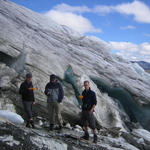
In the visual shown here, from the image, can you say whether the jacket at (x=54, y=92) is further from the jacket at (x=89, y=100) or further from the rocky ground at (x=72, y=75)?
the rocky ground at (x=72, y=75)

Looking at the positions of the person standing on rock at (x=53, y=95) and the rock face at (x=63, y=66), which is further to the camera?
the rock face at (x=63, y=66)

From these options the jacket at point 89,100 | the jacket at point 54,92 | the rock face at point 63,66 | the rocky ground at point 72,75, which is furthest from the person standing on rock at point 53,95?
the rock face at point 63,66

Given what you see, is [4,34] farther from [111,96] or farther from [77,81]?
[111,96]

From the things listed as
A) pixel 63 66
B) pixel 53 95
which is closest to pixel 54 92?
pixel 53 95

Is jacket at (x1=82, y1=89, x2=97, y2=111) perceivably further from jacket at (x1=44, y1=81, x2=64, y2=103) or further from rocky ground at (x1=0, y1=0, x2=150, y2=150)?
rocky ground at (x1=0, y1=0, x2=150, y2=150)

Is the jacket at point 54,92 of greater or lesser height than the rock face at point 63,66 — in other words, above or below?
below

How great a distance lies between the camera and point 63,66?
47.4 feet

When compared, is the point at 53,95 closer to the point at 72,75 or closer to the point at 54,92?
the point at 54,92

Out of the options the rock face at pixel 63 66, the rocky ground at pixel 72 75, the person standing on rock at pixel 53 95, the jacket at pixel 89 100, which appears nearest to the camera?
the jacket at pixel 89 100

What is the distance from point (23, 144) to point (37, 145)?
17.7 inches

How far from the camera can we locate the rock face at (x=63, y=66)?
12297 mm

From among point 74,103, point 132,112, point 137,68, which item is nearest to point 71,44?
point 74,103

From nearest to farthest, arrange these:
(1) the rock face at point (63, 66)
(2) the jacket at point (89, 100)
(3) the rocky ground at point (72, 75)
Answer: (2) the jacket at point (89, 100), (3) the rocky ground at point (72, 75), (1) the rock face at point (63, 66)

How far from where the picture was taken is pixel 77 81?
45.9 ft
